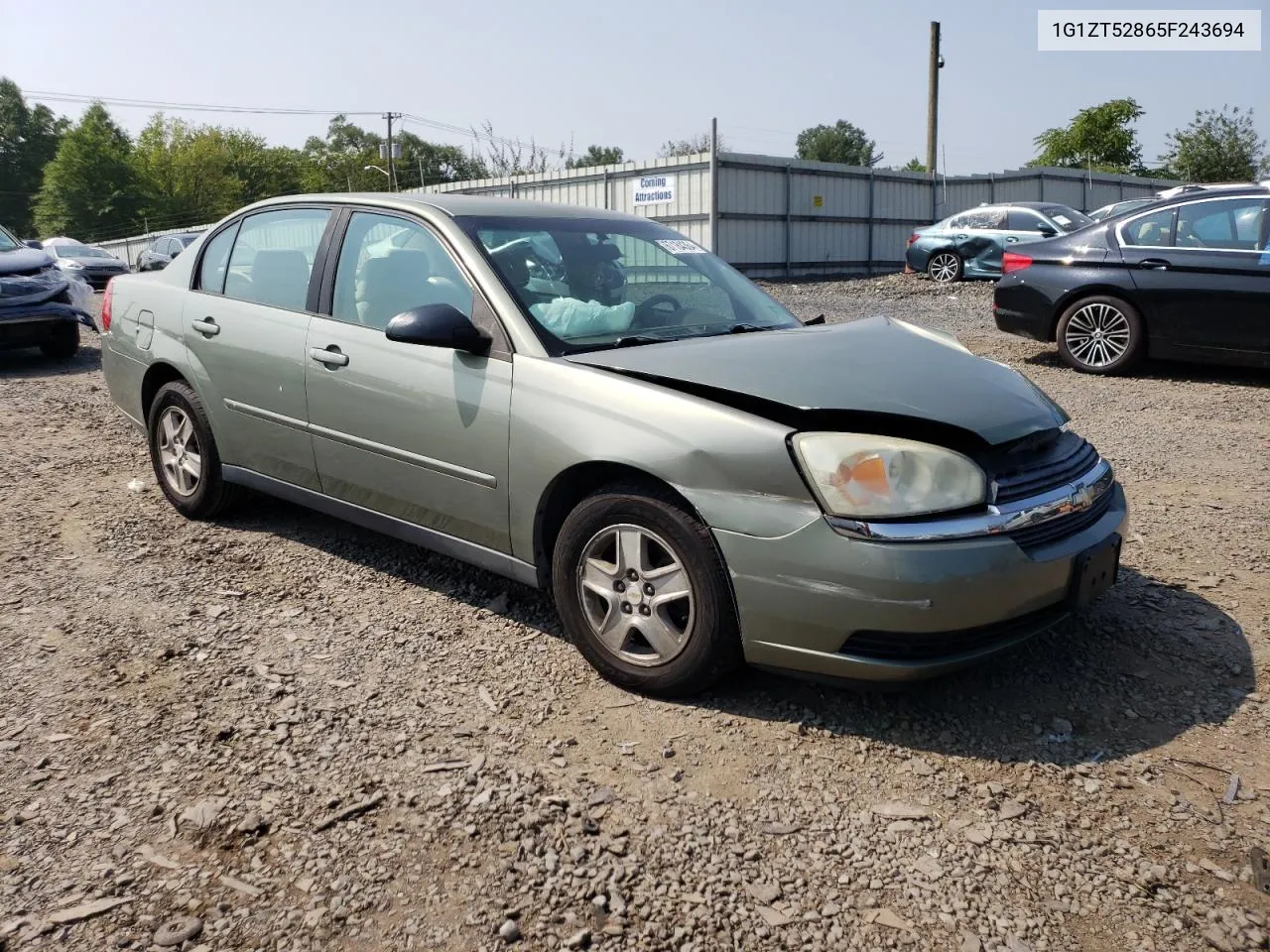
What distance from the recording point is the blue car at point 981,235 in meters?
17.2

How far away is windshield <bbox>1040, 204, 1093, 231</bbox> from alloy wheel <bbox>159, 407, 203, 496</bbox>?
1551 centimetres

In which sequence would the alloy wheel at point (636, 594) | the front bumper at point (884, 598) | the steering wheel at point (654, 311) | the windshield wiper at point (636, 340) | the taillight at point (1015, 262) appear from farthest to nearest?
the taillight at point (1015, 262), the steering wheel at point (654, 311), the windshield wiper at point (636, 340), the alloy wheel at point (636, 594), the front bumper at point (884, 598)

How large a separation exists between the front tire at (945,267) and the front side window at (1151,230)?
9.62m

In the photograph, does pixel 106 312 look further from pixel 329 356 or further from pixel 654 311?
pixel 654 311

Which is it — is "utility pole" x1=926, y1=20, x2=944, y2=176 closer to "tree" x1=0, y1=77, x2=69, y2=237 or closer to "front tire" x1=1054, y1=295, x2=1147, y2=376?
"front tire" x1=1054, y1=295, x2=1147, y2=376

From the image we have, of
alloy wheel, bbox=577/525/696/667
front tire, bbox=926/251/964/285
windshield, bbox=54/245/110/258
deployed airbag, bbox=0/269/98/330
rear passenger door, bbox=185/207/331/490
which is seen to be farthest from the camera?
windshield, bbox=54/245/110/258

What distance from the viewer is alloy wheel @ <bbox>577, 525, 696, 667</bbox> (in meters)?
3.17

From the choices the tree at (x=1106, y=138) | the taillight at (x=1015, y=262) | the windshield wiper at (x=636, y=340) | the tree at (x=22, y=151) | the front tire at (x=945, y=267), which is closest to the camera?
the windshield wiper at (x=636, y=340)

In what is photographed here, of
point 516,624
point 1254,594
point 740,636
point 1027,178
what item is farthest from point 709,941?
point 1027,178

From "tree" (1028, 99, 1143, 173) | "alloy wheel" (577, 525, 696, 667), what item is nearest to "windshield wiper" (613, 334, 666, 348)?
"alloy wheel" (577, 525, 696, 667)

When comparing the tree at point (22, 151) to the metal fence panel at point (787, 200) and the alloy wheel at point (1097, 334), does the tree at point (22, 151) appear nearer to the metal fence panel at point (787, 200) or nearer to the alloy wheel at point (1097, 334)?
the metal fence panel at point (787, 200)

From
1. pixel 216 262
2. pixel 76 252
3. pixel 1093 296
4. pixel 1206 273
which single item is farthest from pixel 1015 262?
pixel 76 252

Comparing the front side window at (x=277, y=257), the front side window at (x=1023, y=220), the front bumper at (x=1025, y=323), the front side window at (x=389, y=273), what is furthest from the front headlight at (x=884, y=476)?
the front side window at (x=1023, y=220)

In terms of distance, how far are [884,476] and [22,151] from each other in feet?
321
